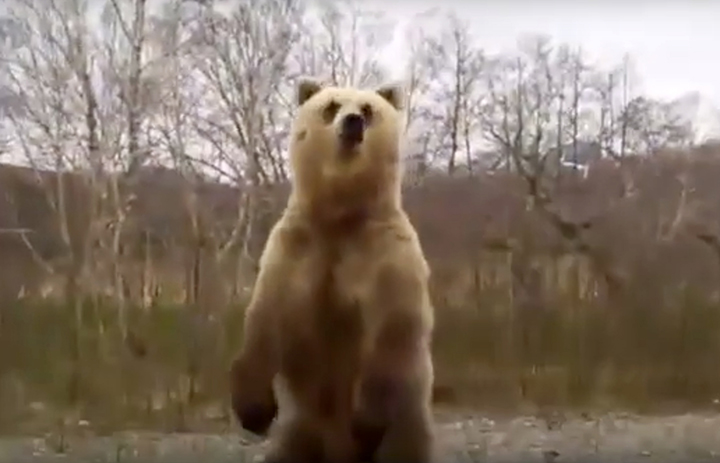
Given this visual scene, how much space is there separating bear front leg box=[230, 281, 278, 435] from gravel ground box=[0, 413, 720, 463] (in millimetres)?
466

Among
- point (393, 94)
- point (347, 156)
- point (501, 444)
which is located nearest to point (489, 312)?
point (501, 444)

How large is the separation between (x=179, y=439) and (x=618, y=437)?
104 centimetres

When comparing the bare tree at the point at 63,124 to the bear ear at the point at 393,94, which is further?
the bare tree at the point at 63,124

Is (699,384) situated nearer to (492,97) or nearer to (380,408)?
(492,97)

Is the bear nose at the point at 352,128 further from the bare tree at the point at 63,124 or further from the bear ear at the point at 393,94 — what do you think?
the bare tree at the point at 63,124

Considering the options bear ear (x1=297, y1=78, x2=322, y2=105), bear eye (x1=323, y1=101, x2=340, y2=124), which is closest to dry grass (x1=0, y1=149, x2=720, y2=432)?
bear ear (x1=297, y1=78, x2=322, y2=105)

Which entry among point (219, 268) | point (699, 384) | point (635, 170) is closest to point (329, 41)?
point (219, 268)

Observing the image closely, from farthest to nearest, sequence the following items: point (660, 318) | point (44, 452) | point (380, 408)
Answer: point (660, 318) → point (44, 452) → point (380, 408)

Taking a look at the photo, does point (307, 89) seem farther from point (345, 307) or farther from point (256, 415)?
point (256, 415)

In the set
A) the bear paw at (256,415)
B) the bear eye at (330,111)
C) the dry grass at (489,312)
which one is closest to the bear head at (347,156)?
the bear eye at (330,111)

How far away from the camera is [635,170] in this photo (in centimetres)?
280

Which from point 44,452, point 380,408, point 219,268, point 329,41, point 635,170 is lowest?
point 44,452

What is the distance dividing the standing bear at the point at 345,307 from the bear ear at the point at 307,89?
5cm

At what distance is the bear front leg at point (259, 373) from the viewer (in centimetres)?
183
